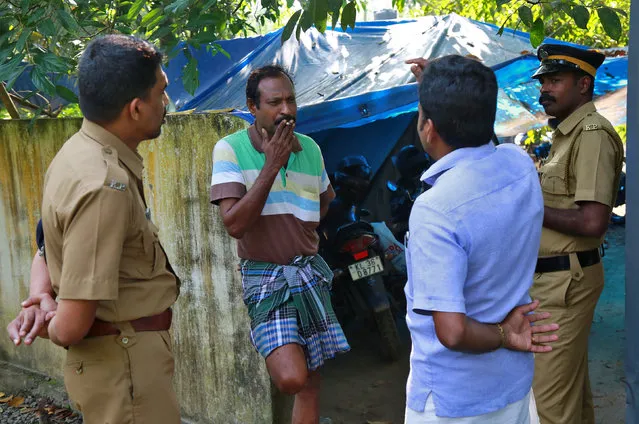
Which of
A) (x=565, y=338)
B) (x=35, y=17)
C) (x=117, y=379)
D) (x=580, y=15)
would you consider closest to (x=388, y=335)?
(x=565, y=338)

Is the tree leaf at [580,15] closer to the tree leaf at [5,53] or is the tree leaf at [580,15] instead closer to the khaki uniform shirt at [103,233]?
the khaki uniform shirt at [103,233]

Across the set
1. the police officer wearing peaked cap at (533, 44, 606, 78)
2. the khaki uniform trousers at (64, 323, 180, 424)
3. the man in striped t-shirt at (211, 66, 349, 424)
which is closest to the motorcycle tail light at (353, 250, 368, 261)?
the man in striped t-shirt at (211, 66, 349, 424)

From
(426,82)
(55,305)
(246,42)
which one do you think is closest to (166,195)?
(55,305)

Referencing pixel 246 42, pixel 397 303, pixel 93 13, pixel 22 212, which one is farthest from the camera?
pixel 246 42

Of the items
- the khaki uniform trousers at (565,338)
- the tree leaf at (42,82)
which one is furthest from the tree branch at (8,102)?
the khaki uniform trousers at (565,338)

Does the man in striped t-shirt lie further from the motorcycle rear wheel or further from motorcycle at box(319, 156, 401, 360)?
the motorcycle rear wheel

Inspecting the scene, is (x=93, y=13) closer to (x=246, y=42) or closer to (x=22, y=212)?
(x=22, y=212)

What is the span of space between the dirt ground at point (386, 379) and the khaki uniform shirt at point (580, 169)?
157 cm

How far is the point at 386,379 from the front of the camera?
540cm

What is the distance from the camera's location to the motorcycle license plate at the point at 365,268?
552cm

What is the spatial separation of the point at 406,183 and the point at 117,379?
470cm

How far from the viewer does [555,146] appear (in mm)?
3518

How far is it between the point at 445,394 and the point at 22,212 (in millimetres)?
4154

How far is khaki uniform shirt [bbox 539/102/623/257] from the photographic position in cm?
320
